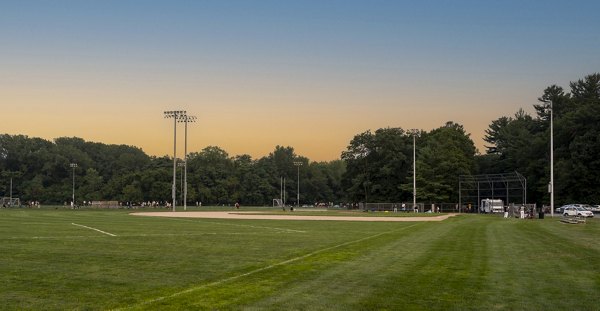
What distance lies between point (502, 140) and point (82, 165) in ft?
418

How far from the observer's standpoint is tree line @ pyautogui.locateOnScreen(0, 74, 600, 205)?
108 meters

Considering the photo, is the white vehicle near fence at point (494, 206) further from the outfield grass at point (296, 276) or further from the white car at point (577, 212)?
the outfield grass at point (296, 276)

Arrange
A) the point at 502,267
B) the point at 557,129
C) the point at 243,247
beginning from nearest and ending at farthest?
the point at 502,267
the point at 243,247
the point at 557,129

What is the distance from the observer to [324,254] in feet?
67.9

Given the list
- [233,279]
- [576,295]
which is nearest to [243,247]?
[233,279]

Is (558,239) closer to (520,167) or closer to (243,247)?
(243,247)

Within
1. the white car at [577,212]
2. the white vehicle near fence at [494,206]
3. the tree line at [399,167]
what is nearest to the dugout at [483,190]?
the tree line at [399,167]

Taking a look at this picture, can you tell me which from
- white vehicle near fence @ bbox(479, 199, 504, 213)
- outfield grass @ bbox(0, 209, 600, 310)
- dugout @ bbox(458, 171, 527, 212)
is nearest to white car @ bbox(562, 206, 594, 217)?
white vehicle near fence @ bbox(479, 199, 504, 213)

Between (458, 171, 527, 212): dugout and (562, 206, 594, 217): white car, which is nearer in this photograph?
(562, 206, 594, 217): white car

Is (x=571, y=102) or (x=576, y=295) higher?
(x=571, y=102)

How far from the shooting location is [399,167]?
450 feet

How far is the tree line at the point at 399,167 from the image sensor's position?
10800cm

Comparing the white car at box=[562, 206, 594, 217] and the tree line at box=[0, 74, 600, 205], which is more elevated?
the tree line at box=[0, 74, 600, 205]

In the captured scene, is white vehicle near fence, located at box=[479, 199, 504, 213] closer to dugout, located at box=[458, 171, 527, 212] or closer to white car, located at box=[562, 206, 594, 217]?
dugout, located at box=[458, 171, 527, 212]
